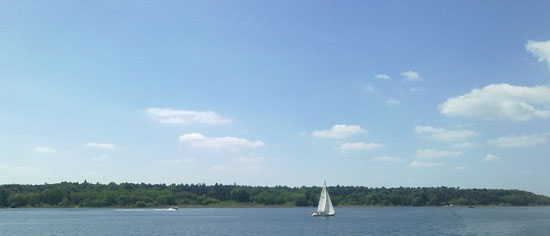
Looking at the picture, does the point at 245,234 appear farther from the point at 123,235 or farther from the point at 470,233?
the point at 470,233

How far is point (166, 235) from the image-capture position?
81875 millimetres

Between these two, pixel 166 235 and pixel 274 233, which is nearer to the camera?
pixel 166 235

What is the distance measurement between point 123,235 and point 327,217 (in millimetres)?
72350

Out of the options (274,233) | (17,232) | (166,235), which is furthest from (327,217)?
(17,232)

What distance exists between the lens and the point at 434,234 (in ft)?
277

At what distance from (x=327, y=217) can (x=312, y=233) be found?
5838 cm

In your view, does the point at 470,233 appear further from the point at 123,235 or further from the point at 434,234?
the point at 123,235

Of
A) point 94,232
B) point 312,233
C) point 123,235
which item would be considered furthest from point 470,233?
point 94,232

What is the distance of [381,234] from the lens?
8494cm

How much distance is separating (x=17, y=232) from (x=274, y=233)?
43.2m

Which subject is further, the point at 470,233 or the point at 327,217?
the point at 327,217

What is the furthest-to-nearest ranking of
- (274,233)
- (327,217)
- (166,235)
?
(327,217) → (274,233) → (166,235)

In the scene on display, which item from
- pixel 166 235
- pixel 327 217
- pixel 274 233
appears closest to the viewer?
pixel 166 235

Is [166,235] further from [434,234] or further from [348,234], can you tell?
[434,234]
